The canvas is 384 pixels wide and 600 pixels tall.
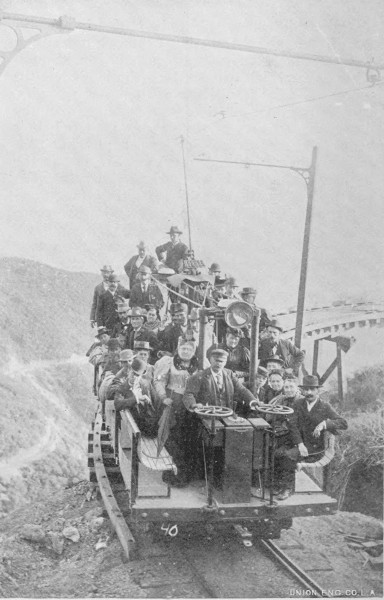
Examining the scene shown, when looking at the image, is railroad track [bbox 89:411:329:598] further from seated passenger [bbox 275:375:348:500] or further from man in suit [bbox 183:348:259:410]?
man in suit [bbox 183:348:259:410]

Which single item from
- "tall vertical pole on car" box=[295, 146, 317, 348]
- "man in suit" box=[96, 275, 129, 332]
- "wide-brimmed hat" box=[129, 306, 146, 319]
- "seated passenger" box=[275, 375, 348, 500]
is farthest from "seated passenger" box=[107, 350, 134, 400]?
"tall vertical pole on car" box=[295, 146, 317, 348]

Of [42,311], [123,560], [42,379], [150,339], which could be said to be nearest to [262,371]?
[150,339]

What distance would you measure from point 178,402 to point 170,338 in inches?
96.7

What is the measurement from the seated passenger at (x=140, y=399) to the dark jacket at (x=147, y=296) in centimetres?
358

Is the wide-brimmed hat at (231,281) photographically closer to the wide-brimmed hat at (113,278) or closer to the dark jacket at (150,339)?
the dark jacket at (150,339)

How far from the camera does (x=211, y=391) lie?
6.36 metres

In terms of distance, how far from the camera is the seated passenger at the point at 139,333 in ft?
29.0

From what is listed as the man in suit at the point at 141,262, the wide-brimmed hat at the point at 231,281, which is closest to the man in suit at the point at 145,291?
the man in suit at the point at 141,262

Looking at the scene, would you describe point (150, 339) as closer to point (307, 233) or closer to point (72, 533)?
point (72, 533)

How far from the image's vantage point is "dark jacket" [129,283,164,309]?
10.4m

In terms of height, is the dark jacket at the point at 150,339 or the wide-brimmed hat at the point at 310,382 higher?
the dark jacket at the point at 150,339

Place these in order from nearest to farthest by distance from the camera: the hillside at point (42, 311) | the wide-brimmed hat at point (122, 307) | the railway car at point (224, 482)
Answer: the railway car at point (224, 482), the wide-brimmed hat at point (122, 307), the hillside at point (42, 311)

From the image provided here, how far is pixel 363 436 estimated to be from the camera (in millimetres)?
11828

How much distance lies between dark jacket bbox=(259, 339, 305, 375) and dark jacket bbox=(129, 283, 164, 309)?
92.2 inches
